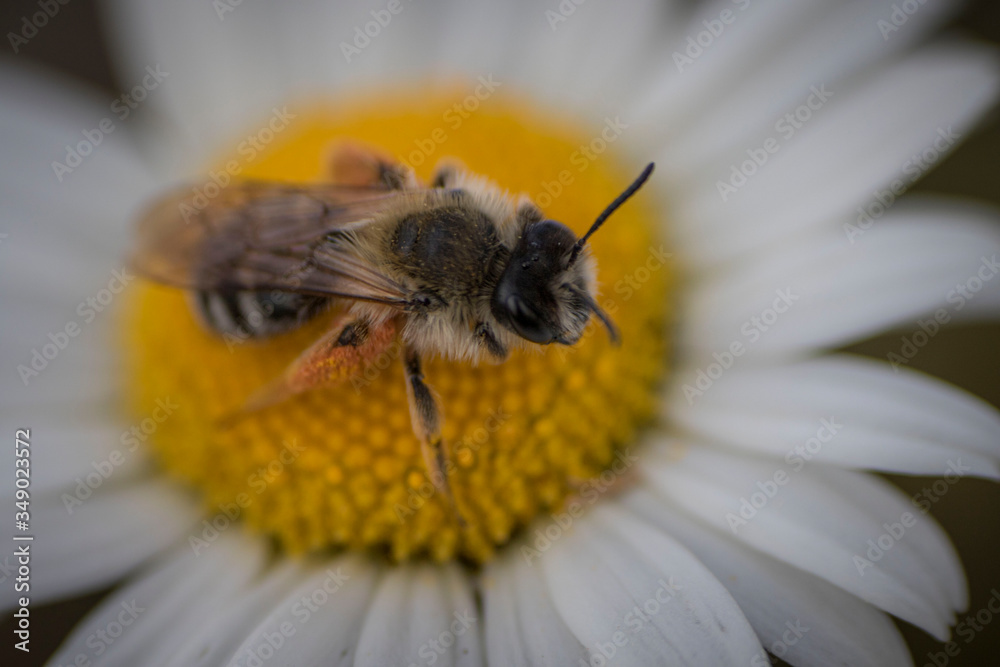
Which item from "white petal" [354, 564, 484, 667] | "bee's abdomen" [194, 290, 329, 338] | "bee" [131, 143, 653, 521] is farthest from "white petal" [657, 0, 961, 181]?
"white petal" [354, 564, 484, 667]

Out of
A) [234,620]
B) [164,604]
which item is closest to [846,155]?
[234,620]

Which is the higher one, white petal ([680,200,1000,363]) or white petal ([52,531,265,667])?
white petal ([680,200,1000,363])

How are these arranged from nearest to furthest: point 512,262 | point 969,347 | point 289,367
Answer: point 512,262 → point 289,367 → point 969,347

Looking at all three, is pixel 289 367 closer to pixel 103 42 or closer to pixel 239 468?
pixel 239 468

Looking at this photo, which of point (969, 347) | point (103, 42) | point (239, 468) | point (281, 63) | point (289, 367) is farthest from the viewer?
point (103, 42)

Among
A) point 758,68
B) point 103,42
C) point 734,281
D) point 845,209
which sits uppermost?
point 758,68

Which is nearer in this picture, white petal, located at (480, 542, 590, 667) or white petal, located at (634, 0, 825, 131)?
white petal, located at (480, 542, 590, 667)

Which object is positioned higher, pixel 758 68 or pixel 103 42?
pixel 758 68

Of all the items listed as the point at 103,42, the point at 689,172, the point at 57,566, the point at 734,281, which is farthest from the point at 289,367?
the point at 103,42

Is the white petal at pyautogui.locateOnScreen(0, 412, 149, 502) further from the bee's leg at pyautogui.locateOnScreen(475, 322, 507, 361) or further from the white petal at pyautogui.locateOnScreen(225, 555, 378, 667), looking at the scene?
the bee's leg at pyautogui.locateOnScreen(475, 322, 507, 361)
